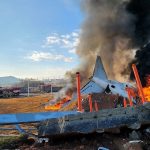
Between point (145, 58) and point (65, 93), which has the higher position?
point (145, 58)

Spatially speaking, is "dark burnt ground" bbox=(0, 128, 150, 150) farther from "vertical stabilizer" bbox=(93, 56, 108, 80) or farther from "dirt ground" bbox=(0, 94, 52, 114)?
"dirt ground" bbox=(0, 94, 52, 114)

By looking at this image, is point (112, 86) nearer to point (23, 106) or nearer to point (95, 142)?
point (23, 106)

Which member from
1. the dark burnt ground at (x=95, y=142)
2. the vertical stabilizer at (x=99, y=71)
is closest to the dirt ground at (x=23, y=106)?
the vertical stabilizer at (x=99, y=71)

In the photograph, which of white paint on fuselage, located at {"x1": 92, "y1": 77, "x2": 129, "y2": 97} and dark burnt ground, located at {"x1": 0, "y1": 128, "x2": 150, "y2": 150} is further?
white paint on fuselage, located at {"x1": 92, "y1": 77, "x2": 129, "y2": 97}

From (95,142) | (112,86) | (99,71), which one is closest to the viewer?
(95,142)

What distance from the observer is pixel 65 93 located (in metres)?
31.2

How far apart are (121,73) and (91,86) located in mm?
12728

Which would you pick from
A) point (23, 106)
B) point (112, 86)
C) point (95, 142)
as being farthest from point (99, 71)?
point (95, 142)

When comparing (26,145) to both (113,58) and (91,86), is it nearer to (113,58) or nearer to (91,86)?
(91,86)

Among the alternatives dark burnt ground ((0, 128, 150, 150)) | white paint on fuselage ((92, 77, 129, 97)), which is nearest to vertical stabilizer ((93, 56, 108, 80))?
white paint on fuselage ((92, 77, 129, 97))

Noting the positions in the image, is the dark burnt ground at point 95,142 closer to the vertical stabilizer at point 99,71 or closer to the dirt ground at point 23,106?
the vertical stabilizer at point 99,71

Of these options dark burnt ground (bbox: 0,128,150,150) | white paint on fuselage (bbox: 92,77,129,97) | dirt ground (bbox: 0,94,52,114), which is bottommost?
dark burnt ground (bbox: 0,128,150,150)

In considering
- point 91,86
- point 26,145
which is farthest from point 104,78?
point 26,145

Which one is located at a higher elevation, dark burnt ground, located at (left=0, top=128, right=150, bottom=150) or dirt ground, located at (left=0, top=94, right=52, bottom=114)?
dirt ground, located at (left=0, top=94, right=52, bottom=114)
